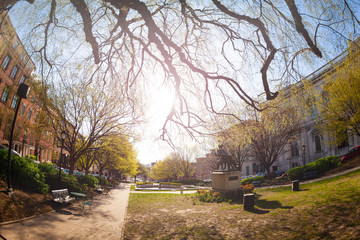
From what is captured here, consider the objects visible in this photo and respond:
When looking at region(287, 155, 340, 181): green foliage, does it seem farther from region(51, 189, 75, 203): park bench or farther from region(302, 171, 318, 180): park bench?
region(51, 189, 75, 203): park bench

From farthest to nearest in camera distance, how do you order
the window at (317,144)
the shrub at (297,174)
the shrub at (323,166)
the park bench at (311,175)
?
the window at (317,144)
the shrub at (297,174)
the shrub at (323,166)
the park bench at (311,175)

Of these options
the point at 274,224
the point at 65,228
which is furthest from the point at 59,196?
the point at 274,224

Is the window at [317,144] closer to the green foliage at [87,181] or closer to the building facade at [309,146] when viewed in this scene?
the building facade at [309,146]

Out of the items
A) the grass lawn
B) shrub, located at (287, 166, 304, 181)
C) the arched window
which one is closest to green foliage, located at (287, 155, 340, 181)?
shrub, located at (287, 166, 304, 181)

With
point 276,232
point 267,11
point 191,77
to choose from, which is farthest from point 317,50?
point 276,232

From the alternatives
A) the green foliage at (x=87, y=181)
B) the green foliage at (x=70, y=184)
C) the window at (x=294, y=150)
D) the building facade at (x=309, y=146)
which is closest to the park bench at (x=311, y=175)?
the building facade at (x=309, y=146)

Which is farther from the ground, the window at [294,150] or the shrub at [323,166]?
the window at [294,150]

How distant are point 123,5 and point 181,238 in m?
6.77

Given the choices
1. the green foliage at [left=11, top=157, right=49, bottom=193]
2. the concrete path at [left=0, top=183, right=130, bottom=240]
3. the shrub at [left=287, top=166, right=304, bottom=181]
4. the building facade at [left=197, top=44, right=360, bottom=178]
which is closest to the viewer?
the concrete path at [left=0, top=183, right=130, bottom=240]

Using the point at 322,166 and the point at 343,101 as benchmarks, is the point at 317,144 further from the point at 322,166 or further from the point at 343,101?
A: the point at 343,101

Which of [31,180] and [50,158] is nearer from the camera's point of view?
[31,180]

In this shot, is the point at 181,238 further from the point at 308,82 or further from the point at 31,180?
the point at 31,180

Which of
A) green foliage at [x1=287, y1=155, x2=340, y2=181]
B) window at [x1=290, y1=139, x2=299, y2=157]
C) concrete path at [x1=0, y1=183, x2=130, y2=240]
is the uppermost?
window at [x1=290, y1=139, x2=299, y2=157]

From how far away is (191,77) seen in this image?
695cm
